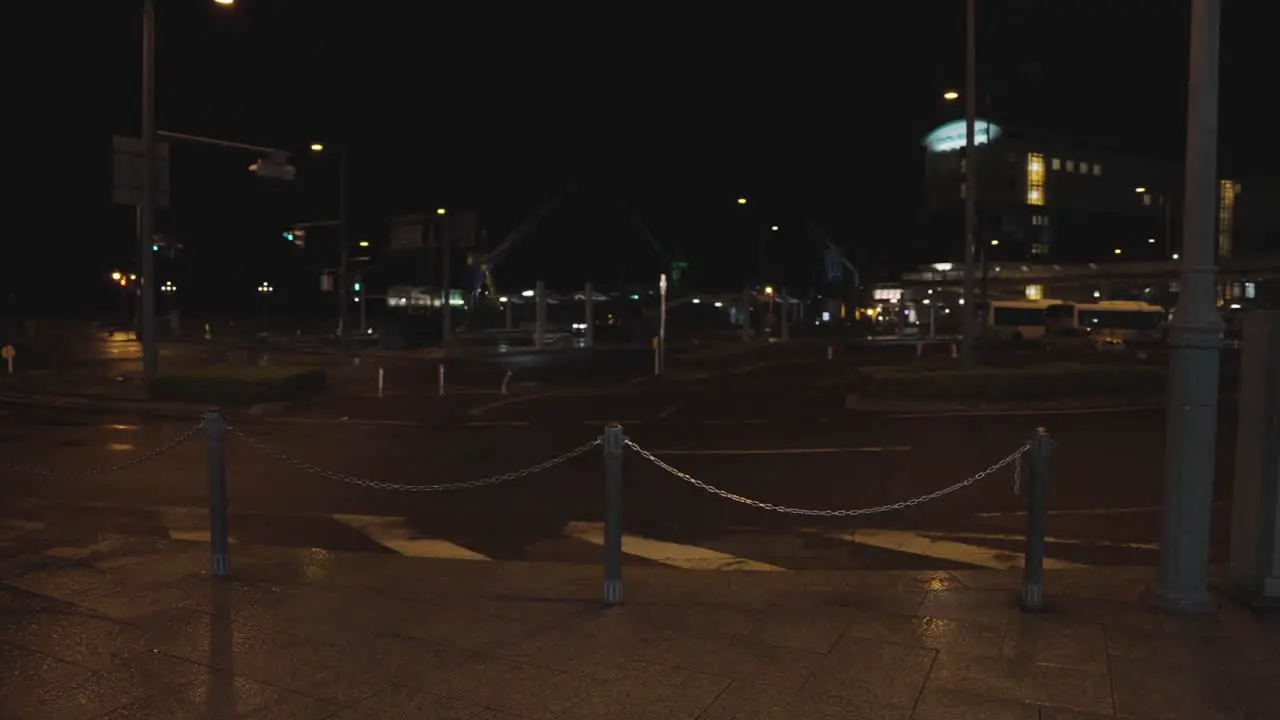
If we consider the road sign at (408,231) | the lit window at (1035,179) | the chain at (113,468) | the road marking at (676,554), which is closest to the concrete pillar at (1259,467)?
the road marking at (676,554)

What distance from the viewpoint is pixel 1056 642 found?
19.1 feet

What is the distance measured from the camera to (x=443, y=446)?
16.0 m

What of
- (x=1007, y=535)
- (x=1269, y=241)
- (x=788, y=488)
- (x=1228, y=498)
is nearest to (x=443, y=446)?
(x=788, y=488)

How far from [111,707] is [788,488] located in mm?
8423

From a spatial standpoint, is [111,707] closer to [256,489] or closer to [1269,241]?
[256,489]

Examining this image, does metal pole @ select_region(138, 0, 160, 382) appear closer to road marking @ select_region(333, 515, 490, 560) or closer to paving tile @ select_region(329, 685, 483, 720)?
road marking @ select_region(333, 515, 490, 560)

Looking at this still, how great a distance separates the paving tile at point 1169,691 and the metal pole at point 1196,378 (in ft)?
3.55

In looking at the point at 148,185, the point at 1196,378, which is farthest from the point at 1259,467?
the point at 148,185

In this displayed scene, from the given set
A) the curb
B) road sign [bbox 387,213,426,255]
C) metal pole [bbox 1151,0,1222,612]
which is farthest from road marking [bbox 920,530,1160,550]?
road sign [bbox 387,213,426,255]

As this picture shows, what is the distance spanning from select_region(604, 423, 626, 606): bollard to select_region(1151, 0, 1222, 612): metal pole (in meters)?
3.47

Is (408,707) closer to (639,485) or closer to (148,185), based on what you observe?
(639,485)

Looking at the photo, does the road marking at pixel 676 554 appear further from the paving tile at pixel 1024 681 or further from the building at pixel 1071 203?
the building at pixel 1071 203

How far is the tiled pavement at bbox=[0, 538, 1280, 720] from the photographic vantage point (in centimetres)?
494

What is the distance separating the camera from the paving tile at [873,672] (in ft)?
16.6
